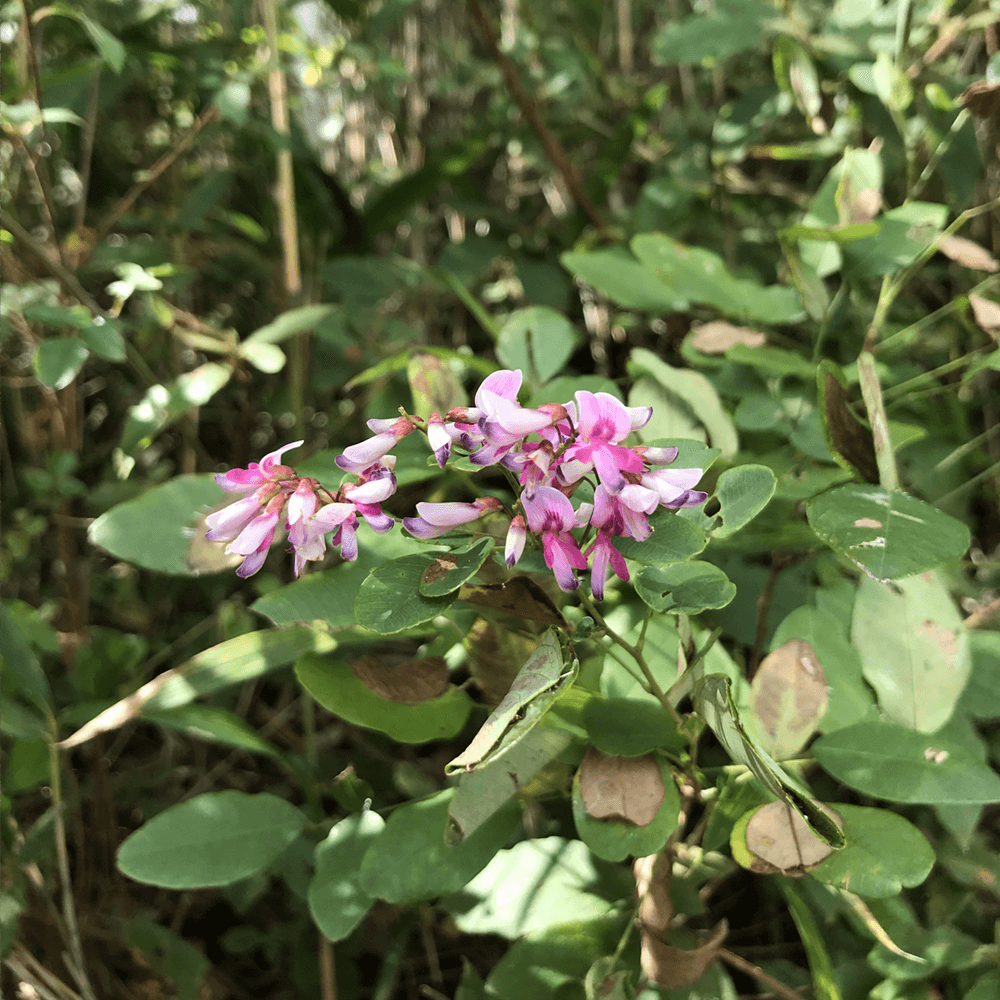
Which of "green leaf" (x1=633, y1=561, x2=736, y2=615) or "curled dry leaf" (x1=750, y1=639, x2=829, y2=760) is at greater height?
"green leaf" (x1=633, y1=561, x2=736, y2=615)

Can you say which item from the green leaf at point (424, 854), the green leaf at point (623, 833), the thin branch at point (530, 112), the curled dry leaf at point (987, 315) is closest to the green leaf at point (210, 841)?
the green leaf at point (424, 854)

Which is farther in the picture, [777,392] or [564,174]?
[564,174]

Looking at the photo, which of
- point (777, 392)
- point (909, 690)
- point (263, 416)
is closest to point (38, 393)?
point (263, 416)

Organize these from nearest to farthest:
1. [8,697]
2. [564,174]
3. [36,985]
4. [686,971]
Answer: [686,971] < [36,985] < [8,697] < [564,174]

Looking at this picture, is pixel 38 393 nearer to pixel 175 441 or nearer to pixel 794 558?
pixel 175 441

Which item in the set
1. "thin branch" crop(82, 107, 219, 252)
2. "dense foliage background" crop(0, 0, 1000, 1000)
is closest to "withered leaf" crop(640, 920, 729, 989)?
"dense foliage background" crop(0, 0, 1000, 1000)

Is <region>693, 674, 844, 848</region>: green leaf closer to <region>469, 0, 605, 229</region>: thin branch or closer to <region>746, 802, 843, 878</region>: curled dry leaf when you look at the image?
<region>746, 802, 843, 878</region>: curled dry leaf

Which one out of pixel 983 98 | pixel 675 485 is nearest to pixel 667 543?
pixel 675 485
